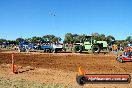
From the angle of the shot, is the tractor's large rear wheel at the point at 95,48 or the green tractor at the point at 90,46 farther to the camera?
the green tractor at the point at 90,46

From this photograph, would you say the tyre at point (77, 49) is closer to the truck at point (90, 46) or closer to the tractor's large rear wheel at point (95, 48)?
the truck at point (90, 46)

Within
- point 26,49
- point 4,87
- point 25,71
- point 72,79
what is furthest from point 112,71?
point 26,49

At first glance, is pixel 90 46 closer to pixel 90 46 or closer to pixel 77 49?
pixel 90 46

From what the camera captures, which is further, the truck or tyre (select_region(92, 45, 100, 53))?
the truck

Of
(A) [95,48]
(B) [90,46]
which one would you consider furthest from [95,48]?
(B) [90,46]

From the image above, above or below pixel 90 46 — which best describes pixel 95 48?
below

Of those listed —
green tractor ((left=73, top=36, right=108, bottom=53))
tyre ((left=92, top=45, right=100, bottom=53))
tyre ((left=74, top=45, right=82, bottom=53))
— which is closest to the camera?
tyre ((left=92, top=45, right=100, bottom=53))

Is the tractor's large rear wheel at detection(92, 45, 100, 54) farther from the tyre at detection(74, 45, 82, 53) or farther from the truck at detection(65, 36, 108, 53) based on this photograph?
the tyre at detection(74, 45, 82, 53)

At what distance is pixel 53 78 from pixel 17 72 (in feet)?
11.2

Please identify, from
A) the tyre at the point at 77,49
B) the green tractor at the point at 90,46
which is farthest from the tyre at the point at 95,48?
the tyre at the point at 77,49

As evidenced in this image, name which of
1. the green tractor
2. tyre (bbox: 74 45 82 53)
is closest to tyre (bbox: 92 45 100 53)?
the green tractor

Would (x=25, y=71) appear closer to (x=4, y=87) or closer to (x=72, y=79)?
(x=72, y=79)

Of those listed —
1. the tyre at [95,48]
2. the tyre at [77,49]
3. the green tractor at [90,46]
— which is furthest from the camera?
the tyre at [77,49]

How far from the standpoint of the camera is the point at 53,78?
18.2 m
